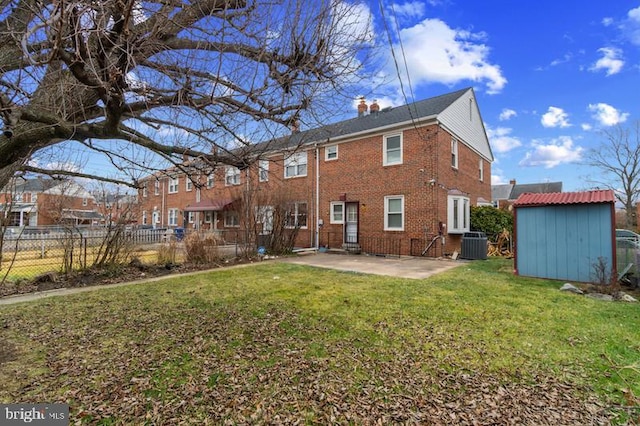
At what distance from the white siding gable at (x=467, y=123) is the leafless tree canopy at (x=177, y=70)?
10.9 meters

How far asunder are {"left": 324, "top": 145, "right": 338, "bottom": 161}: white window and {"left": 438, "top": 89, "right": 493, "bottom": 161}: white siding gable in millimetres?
5247

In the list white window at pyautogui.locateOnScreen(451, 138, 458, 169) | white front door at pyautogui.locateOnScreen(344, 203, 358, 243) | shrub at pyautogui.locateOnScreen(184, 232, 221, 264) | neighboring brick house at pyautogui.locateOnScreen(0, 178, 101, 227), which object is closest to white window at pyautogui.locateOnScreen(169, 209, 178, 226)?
neighboring brick house at pyautogui.locateOnScreen(0, 178, 101, 227)

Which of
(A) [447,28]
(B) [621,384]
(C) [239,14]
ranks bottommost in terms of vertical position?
(B) [621,384]

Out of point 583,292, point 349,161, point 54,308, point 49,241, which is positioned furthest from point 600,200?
point 49,241

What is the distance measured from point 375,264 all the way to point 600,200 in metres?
6.34

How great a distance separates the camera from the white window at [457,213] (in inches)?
527

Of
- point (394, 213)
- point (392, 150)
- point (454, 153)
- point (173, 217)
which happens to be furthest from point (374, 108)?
point (173, 217)

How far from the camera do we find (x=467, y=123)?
16.0 metres

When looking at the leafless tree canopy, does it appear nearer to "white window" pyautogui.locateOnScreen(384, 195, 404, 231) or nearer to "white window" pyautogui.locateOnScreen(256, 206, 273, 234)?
"white window" pyautogui.locateOnScreen(256, 206, 273, 234)

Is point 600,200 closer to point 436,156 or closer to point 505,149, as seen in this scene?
point 436,156

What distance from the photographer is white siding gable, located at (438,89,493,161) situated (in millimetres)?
13969

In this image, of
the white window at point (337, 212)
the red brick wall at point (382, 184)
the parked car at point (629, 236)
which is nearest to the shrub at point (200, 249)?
the red brick wall at point (382, 184)

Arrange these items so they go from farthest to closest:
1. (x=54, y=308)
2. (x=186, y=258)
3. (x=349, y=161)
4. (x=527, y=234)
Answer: (x=349, y=161) → (x=186, y=258) → (x=527, y=234) → (x=54, y=308)

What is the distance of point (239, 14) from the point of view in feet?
11.2
